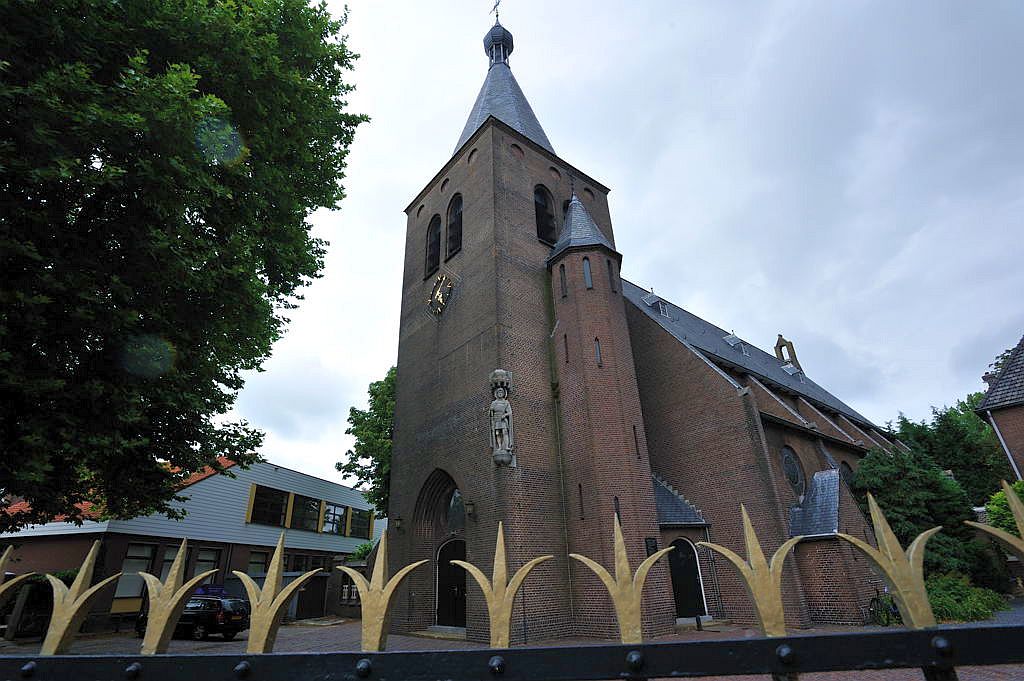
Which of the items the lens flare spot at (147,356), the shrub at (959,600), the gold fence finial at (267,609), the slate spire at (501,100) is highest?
the slate spire at (501,100)

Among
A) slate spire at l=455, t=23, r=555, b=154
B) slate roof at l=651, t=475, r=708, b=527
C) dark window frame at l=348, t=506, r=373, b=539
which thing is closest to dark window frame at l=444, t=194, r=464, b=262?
slate spire at l=455, t=23, r=555, b=154

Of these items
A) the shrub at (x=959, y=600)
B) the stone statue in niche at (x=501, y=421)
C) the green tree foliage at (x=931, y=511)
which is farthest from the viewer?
the green tree foliage at (x=931, y=511)

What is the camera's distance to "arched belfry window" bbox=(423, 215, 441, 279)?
22.0 meters

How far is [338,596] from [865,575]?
73.0 ft

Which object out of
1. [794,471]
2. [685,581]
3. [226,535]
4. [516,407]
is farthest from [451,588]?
[226,535]

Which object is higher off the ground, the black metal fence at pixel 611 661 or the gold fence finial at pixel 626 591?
the gold fence finial at pixel 626 591

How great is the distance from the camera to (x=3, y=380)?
640 cm

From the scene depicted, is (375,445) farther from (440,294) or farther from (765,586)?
(765,586)

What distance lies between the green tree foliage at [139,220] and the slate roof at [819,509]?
16202mm

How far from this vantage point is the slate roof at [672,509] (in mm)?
16484

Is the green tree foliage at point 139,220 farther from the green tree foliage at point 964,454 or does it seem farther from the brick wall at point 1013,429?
the green tree foliage at point 964,454

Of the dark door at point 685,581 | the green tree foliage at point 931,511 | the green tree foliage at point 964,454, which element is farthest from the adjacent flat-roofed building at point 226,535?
the green tree foliage at point 964,454

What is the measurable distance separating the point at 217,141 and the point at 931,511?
23870 mm

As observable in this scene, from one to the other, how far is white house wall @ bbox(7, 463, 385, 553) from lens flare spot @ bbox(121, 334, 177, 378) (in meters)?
12.6
